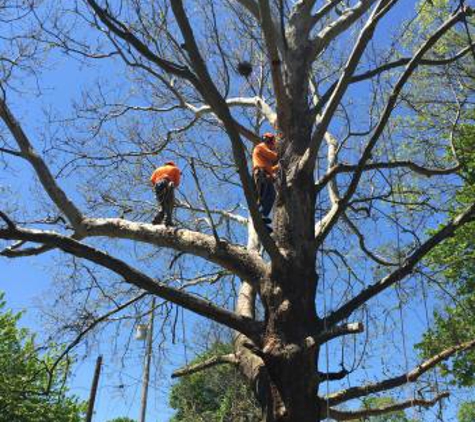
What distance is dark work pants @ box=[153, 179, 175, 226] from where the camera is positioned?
226 inches

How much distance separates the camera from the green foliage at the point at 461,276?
804cm

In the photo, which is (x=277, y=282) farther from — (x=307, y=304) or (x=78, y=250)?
(x=78, y=250)

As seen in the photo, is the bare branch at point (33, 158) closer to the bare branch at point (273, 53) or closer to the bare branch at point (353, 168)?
the bare branch at point (273, 53)

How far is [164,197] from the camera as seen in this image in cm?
600

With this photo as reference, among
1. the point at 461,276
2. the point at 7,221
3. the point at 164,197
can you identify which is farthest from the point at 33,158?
the point at 461,276

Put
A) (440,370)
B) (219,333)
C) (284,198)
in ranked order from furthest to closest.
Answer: (440,370), (219,333), (284,198)

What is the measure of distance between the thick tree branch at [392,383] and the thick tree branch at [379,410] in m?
0.16

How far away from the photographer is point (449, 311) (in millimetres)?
8484

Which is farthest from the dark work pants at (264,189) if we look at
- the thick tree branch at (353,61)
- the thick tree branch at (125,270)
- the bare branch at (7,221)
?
the bare branch at (7,221)

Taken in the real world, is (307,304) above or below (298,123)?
below

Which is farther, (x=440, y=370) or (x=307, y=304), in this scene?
(x=440, y=370)

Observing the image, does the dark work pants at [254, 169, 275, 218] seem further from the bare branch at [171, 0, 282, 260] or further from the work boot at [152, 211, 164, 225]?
the bare branch at [171, 0, 282, 260]

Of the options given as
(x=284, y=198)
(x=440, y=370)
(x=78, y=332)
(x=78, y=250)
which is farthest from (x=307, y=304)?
(x=440, y=370)

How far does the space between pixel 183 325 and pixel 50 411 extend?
1143 centimetres
